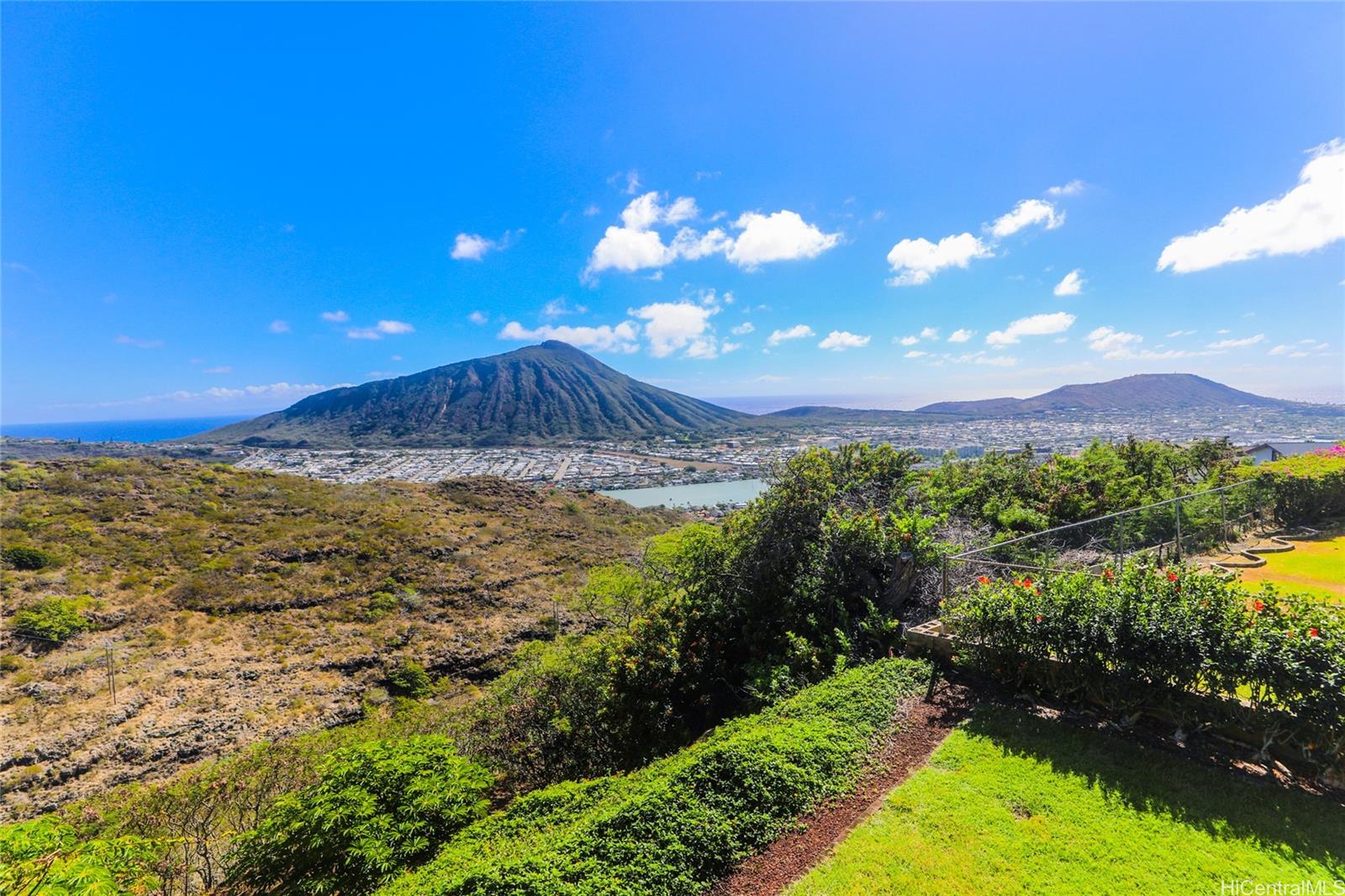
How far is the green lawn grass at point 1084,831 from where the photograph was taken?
3295 millimetres

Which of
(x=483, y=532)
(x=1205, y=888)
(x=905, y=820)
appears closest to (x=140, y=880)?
(x=905, y=820)

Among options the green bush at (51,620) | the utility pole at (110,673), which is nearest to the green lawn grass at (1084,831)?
the utility pole at (110,673)

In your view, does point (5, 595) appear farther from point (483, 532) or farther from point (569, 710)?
point (569, 710)

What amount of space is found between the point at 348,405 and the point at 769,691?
150 metres

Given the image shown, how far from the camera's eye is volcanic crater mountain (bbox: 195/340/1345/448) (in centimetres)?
9844

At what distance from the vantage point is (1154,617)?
4586 millimetres

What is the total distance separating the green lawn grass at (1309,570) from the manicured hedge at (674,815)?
7.38m

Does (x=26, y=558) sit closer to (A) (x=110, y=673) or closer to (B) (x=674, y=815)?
(A) (x=110, y=673)

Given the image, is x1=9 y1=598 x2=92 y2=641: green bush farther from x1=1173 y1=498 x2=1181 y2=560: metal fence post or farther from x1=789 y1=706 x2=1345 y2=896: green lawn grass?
x1=1173 y1=498 x2=1181 y2=560: metal fence post

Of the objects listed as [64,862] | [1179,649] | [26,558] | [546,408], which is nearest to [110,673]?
[26,558]

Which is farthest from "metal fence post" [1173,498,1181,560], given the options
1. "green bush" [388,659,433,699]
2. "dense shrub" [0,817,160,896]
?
"green bush" [388,659,433,699]

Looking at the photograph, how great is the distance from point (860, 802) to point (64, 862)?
6.84 m

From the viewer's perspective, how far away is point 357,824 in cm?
486

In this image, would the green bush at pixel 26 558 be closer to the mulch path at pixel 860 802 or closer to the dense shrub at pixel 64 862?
the dense shrub at pixel 64 862
